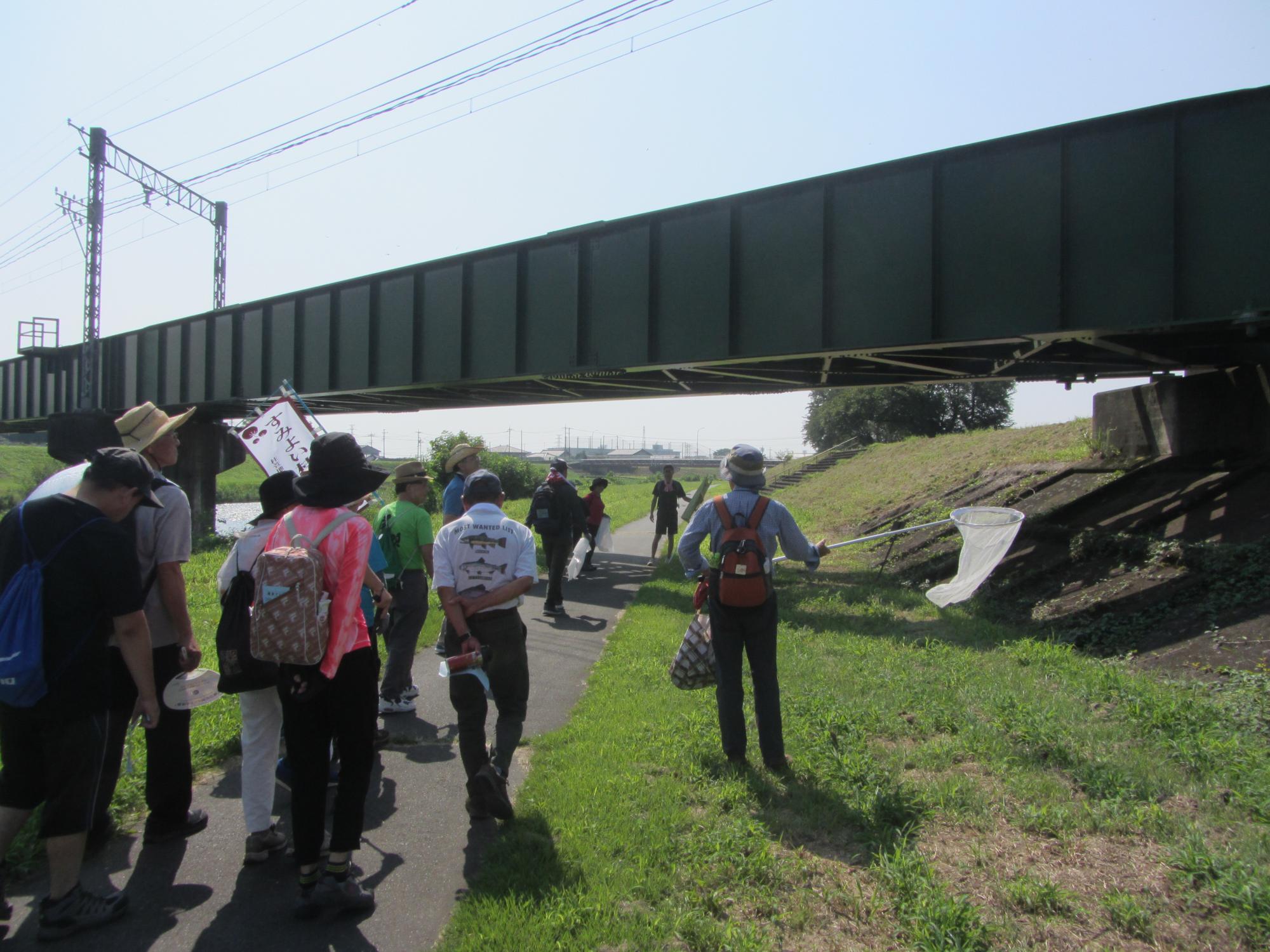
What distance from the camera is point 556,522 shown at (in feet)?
33.1

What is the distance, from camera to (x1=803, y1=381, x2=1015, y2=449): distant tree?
2227 inches

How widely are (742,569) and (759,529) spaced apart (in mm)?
312

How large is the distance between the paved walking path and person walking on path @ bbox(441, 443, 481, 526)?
217cm

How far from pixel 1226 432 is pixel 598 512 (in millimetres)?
9522

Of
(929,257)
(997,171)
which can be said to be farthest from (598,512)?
(997,171)

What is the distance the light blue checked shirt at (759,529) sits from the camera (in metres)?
4.94

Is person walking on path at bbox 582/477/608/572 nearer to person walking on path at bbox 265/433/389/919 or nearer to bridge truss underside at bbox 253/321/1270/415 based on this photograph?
bridge truss underside at bbox 253/321/1270/415

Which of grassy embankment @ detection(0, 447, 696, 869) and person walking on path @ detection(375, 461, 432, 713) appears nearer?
grassy embankment @ detection(0, 447, 696, 869)

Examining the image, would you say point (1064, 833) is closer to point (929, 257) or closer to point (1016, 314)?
point (1016, 314)

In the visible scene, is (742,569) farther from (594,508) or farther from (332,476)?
(594,508)

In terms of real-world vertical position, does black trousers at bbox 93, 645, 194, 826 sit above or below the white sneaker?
above

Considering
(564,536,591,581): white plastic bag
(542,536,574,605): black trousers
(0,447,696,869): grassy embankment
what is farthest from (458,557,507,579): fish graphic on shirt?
(564,536,591,581): white plastic bag

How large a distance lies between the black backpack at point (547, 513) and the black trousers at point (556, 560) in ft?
0.47

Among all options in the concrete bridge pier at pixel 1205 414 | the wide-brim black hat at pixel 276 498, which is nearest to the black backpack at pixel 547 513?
the wide-brim black hat at pixel 276 498
